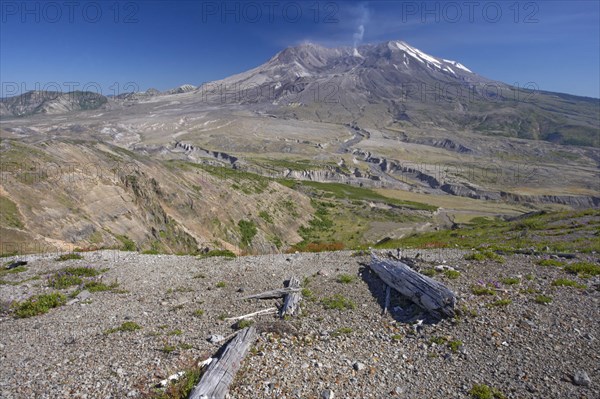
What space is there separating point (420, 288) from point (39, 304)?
11464 mm

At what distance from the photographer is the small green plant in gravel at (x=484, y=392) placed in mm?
7262

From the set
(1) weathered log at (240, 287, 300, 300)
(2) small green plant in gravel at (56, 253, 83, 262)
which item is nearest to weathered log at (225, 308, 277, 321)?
(1) weathered log at (240, 287, 300, 300)

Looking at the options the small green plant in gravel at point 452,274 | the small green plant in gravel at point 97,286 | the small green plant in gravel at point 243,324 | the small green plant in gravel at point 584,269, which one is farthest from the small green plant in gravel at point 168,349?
the small green plant in gravel at point 584,269

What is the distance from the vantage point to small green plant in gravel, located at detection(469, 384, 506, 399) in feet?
23.8

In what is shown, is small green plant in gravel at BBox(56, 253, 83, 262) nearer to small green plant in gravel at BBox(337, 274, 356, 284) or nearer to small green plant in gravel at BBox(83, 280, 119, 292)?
small green plant in gravel at BBox(83, 280, 119, 292)

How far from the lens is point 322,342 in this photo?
9234 mm

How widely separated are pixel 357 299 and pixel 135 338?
6.41 meters

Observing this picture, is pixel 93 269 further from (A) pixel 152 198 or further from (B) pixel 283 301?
(A) pixel 152 198

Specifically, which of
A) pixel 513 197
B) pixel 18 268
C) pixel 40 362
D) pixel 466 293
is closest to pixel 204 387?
pixel 40 362

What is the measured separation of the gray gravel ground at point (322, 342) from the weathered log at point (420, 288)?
370 millimetres

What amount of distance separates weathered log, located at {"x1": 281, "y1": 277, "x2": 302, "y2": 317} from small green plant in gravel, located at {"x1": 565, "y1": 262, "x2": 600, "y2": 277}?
982 cm

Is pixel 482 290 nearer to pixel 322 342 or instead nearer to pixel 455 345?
pixel 455 345

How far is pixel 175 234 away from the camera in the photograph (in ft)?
105

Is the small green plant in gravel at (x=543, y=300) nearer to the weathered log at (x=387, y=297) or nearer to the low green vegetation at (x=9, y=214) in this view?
the weathered log at (x=387, y=297)
